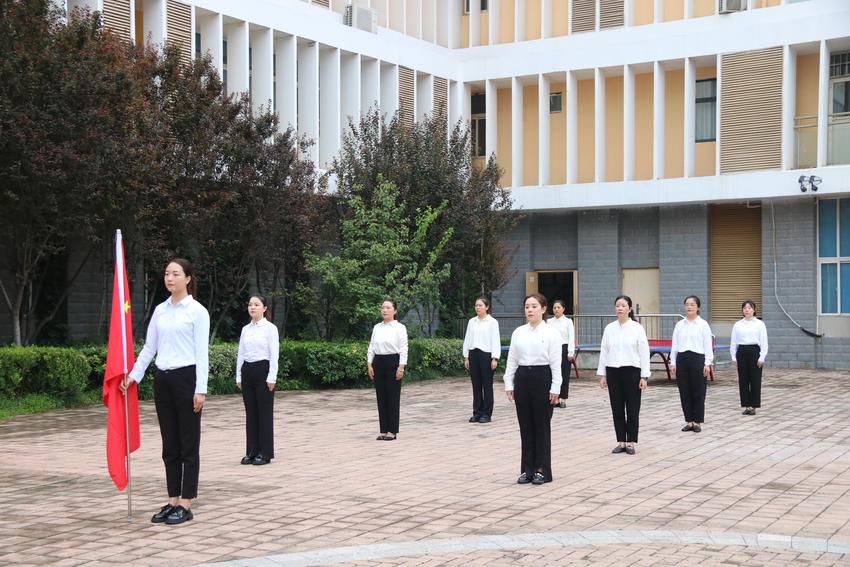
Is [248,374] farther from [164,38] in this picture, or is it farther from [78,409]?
[164,38]

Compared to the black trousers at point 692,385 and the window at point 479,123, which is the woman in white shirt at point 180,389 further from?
the window at point 479,123

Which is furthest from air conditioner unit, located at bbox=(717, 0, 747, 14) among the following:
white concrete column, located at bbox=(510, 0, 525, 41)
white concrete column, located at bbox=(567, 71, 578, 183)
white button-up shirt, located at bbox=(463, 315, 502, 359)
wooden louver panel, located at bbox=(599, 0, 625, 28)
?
white button-up shirt, located at bbox=(463, 315, 502, 359)

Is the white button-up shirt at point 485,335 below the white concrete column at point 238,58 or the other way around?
below

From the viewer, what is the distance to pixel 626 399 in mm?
12000

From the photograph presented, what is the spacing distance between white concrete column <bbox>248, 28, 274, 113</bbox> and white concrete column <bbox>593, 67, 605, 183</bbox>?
9436mm

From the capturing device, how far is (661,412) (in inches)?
674

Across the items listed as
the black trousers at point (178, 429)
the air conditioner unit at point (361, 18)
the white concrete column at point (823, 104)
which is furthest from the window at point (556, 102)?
the black trousers at point (178, 429)

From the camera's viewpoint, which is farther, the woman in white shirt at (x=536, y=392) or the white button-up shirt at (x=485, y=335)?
the white button-up shirt at (x=485, y=335)

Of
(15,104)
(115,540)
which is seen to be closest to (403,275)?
(15,104)

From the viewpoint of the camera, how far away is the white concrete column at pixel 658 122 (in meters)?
29.7

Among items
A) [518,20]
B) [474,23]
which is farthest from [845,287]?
[474,23]

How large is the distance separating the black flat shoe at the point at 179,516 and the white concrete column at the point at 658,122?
23343mm

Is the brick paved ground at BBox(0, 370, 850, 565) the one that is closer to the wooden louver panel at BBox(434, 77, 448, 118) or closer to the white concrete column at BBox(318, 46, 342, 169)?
the white concrete column at BBox(318, 46, 342, 169)

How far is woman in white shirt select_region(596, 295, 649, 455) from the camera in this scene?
11922 mm
